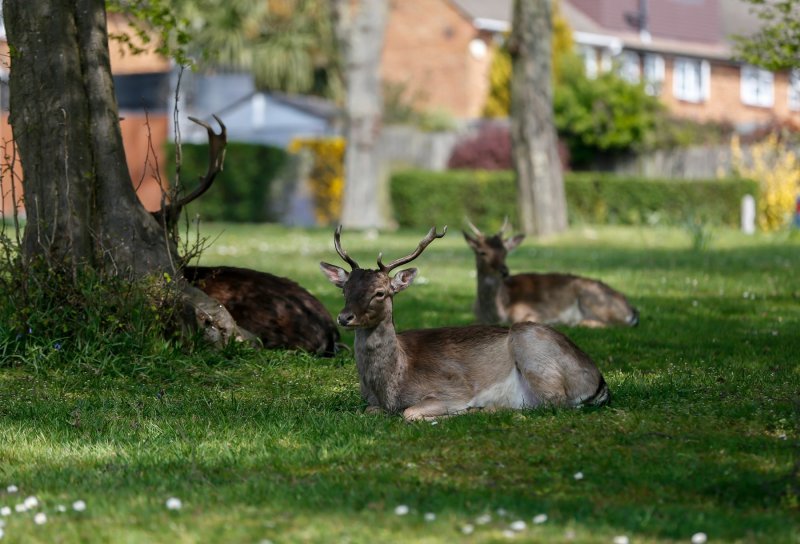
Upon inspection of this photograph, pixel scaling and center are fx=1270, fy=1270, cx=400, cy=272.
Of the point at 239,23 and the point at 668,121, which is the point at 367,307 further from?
the point at 239,23

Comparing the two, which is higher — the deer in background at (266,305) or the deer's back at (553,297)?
the deer in background at (266,305)

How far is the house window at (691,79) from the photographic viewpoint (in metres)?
47.7

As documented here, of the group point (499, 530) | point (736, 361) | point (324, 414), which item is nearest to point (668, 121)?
point (736, 361)

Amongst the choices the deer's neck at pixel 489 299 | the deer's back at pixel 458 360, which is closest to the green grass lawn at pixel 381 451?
the deer's back at pixel 458 360

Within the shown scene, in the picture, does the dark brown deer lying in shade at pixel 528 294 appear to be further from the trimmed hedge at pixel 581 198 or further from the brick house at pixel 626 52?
the brick house at pixel 626 52

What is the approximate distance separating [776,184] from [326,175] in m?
11.0

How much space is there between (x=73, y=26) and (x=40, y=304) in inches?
85.5

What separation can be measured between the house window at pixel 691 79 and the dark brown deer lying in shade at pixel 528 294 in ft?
120

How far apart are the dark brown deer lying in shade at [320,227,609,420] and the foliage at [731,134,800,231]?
1970 cm

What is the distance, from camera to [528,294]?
1255 cm

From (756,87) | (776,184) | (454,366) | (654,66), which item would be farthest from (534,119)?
(756,87)

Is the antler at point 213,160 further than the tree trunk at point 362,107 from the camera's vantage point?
No

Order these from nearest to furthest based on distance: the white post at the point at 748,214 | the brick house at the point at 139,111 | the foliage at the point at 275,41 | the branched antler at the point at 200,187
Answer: the branched antler at the point at 200,187 < the white post at the point at 748,214 < the brick house at the point at 139,111 < the foliage at the point at 275,41

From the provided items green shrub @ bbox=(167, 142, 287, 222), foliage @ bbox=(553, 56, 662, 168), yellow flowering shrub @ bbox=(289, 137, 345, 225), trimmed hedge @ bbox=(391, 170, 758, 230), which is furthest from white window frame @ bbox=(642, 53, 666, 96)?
green shrub @ bbox=(167, 142, 287, 222)
